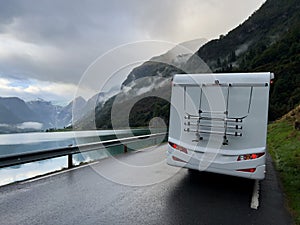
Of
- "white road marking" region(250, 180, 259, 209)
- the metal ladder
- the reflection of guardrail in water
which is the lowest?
"white road marking" region(250, 180, 259, 209)

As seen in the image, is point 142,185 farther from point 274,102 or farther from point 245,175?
point 274,102

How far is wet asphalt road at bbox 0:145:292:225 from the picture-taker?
4.27 metres

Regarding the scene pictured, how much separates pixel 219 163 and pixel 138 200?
86.4 inches

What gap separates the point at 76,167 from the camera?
27.2 feet

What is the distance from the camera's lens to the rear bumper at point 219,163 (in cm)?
573

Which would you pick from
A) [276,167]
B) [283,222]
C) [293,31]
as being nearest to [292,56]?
[293,31]

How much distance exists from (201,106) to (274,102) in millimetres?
76034

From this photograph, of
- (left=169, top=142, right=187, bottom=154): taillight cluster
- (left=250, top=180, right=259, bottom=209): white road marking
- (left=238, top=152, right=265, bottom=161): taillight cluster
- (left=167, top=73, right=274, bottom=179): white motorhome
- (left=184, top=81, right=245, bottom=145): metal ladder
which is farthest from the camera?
(left=169, top=142, right=187, bottom=154): taillight cluster

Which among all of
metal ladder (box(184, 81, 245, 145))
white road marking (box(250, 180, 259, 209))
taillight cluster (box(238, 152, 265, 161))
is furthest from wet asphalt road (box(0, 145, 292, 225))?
metal ladder (box(184, 81, 245, 145))

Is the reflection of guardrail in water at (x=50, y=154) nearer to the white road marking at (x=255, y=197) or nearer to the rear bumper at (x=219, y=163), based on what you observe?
the rear bumper at (x=219, y=163)

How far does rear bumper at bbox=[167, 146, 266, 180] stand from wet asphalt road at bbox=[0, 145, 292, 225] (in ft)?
1.81

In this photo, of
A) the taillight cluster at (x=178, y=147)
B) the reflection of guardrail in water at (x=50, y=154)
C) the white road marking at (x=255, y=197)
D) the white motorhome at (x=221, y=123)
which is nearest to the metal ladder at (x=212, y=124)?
the white motorhome at (x=221, y=123)

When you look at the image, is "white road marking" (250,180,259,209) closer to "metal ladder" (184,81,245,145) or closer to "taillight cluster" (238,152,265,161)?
"taillight cluster" (238,152,265,161)

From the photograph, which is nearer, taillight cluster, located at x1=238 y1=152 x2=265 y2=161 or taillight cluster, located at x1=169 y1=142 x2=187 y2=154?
taillight cluster, located at x1=238 y1=152 x2=265 y2=161
